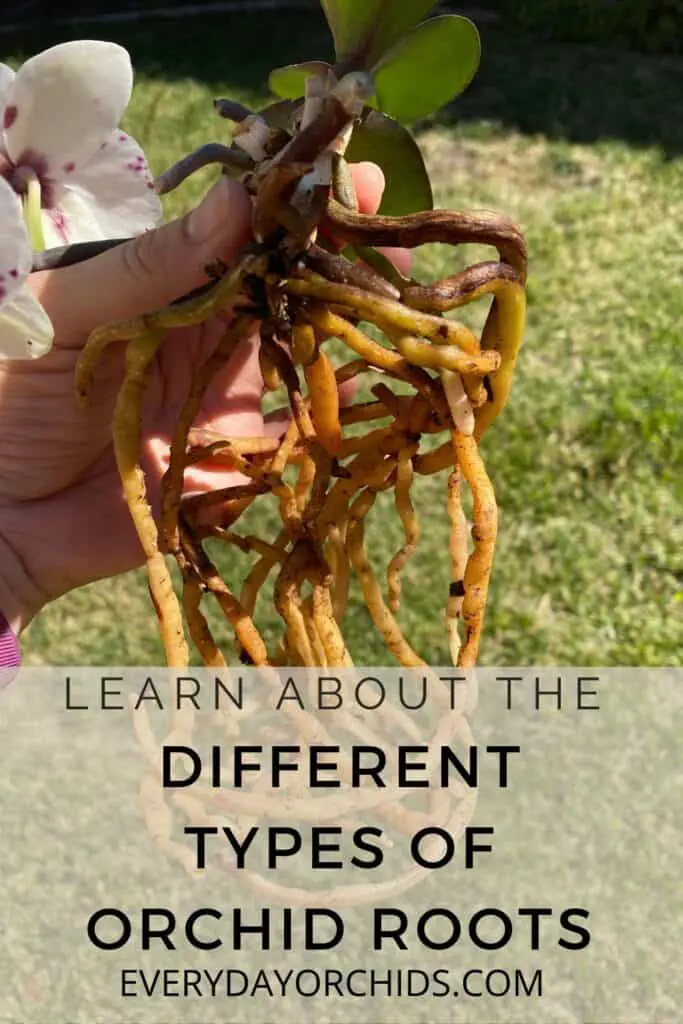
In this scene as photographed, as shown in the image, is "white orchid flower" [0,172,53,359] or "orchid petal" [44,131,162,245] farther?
"orchid petal" [44,131,162,245]

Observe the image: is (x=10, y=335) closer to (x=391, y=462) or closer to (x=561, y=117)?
(x=391, y=462)

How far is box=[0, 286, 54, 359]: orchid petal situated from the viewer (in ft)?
1.81

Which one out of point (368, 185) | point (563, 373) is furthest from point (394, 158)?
point (563, 373)

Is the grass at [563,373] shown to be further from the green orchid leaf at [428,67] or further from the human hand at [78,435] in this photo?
the green orchid leaf at [428,67]

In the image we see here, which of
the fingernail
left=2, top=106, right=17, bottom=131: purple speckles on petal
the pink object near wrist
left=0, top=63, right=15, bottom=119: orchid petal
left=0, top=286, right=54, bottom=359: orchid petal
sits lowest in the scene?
the pink object near wrist

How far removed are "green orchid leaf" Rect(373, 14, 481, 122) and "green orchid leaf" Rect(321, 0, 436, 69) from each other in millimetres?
10

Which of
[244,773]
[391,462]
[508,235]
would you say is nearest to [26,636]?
[244,773]

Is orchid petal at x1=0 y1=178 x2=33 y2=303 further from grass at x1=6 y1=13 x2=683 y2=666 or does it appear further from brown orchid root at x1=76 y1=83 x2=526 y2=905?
grass at x1=6 y1=13 x2=683 y2=666

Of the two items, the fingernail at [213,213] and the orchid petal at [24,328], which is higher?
the fingernail at [213,213]

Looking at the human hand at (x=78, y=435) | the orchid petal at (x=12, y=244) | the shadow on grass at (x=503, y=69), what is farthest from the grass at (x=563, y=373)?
the orchid petal at (x=12, y=244)

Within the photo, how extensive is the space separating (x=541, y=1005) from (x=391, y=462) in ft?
2.85

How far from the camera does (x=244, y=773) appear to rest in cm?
113

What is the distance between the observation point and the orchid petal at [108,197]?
0.64 meters

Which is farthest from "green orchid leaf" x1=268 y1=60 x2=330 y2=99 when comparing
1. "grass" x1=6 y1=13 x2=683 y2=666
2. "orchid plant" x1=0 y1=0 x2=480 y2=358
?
"grass" x1=6 y1=13 x2=683 y2=666
